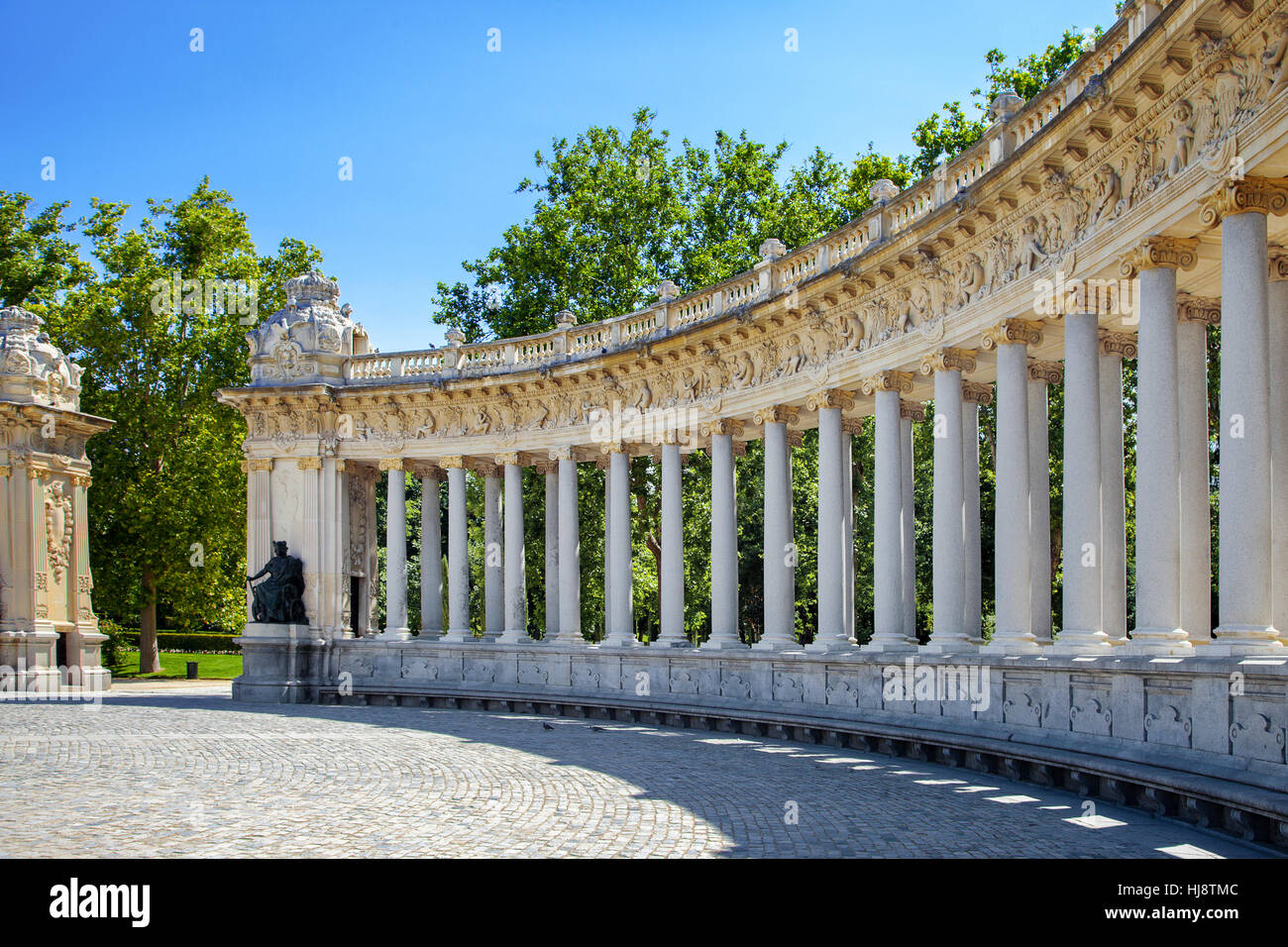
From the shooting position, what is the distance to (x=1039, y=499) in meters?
29.0

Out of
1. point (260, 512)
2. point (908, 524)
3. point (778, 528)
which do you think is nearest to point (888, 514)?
point (908, 524)

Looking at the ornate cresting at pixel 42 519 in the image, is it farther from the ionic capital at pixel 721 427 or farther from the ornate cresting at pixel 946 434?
the ionic capital at pixel 721 427

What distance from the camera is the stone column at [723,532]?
3697cm

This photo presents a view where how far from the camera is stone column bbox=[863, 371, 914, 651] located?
30219 mm

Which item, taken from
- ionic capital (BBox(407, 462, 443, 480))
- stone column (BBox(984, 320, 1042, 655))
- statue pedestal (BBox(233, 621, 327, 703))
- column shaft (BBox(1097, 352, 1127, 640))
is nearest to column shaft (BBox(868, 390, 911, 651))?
stone column (BBox(984, 320, 1042, 655))

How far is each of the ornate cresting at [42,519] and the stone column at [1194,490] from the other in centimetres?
3669

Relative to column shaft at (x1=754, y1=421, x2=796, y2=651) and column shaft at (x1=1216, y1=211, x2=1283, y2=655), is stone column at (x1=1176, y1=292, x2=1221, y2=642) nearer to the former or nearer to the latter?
column shaft at (x1=1216, y1=211, x2=1283, y2=655)

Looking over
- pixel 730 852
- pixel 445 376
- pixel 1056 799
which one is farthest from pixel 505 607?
pixel 730 852

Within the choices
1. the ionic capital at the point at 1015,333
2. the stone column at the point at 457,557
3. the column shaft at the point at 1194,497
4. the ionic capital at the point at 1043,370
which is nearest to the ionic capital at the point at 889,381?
the ionic capital at the point at 1043,370

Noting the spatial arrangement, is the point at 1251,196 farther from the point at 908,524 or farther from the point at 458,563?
the point at 458,563

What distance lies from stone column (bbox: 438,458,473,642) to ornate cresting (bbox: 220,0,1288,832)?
14cm

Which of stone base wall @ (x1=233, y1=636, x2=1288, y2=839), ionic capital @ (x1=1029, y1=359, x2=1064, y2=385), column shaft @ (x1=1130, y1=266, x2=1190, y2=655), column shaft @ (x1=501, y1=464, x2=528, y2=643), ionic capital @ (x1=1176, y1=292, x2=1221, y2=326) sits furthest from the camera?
column shaft @ (x1=501, y1=464, x2=528, y2=643)

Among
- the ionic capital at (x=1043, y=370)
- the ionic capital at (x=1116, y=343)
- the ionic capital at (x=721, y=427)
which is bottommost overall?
the ionic capital at (x=721, y=427)

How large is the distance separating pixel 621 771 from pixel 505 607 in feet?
71.4
